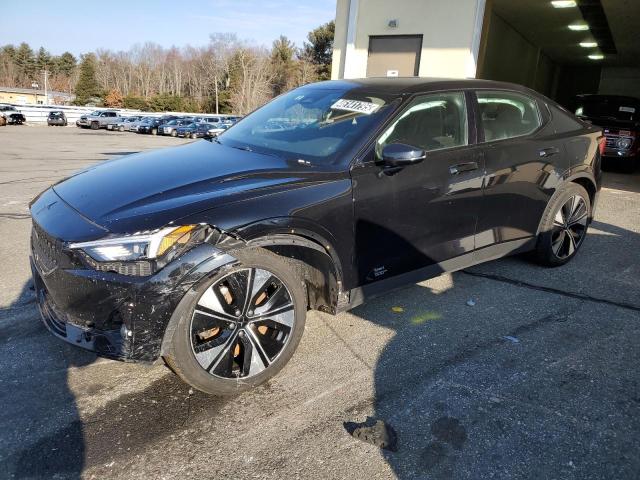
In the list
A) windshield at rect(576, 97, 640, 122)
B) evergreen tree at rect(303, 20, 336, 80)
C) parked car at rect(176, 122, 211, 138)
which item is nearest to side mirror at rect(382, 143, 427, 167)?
windshield at rect(576, 97, 640, 122)

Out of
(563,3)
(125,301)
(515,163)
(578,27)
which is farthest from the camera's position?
(578,27)

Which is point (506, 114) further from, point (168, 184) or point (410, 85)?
point (168, 184)

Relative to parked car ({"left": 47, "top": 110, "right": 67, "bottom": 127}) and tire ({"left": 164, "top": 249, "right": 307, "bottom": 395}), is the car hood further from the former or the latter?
parked car ({"left": 47, "top": 110, "right": 67, "bottom": 127})

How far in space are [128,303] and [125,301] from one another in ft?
0.06

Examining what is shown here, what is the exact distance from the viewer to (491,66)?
559 inches

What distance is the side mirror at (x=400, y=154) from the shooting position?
295 centimetres

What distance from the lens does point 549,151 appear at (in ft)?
13.7

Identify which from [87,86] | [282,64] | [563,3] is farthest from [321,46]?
[563,3]

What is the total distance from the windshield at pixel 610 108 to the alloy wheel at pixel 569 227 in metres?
9.07

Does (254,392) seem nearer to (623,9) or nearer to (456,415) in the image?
(456,415)

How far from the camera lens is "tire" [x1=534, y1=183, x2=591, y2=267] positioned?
4.38 m

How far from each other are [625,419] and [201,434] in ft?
7.02

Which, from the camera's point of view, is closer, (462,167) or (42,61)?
(462,167)

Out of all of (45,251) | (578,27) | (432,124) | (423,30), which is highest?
(578,27)
